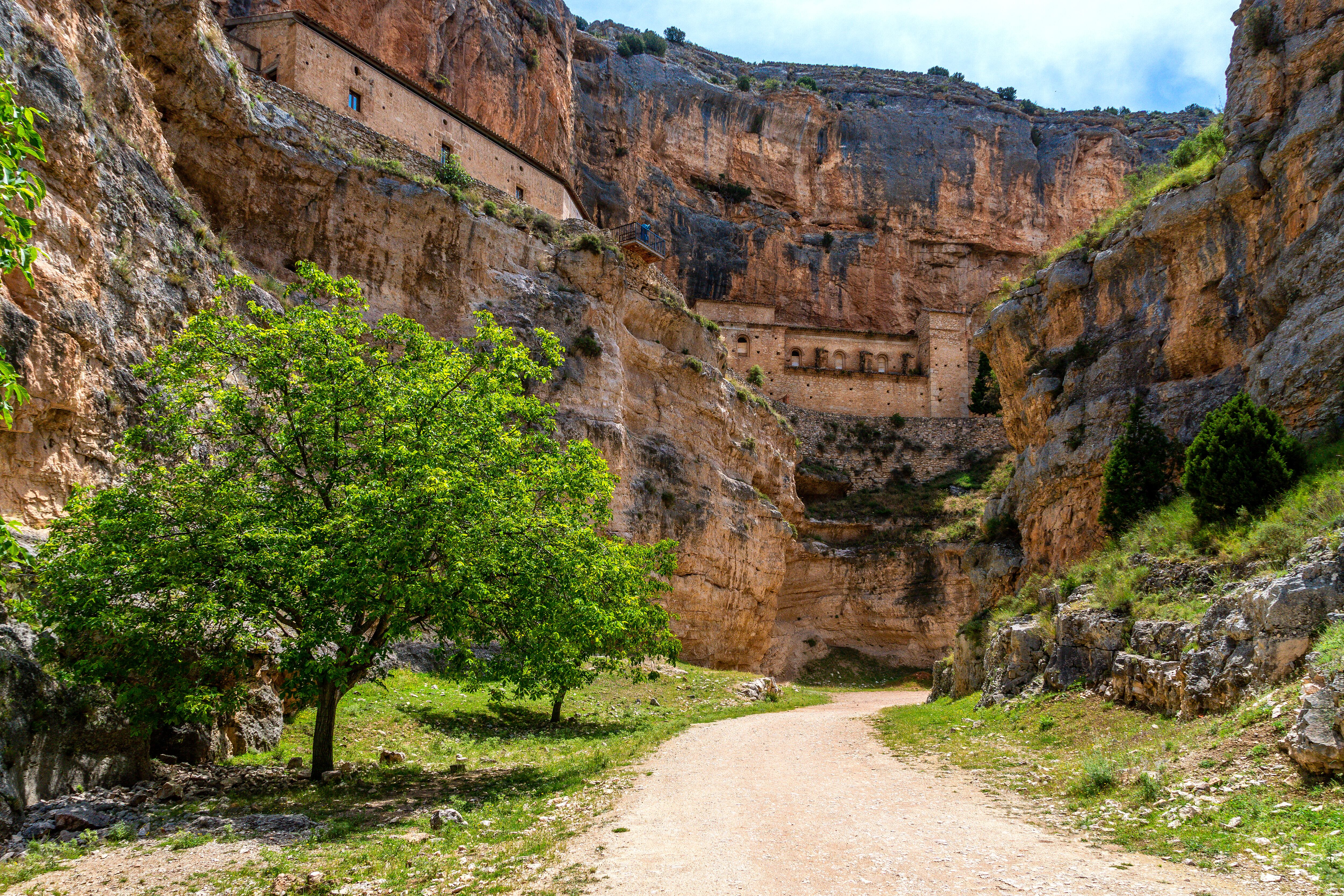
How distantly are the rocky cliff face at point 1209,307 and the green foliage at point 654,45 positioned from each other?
1856 inches

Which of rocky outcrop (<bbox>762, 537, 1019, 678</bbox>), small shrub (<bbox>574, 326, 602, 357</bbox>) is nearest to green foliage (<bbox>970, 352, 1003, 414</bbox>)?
rocky outcrop (<bbox>762, 537, 1019, 678</bbox>)

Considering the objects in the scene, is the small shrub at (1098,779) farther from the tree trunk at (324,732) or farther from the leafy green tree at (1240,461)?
the tree trunk at (324,732)

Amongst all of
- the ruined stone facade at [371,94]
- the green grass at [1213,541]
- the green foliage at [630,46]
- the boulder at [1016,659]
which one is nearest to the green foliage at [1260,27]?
the green grass at [1213,541]

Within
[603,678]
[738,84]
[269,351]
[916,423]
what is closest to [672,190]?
[738,84]

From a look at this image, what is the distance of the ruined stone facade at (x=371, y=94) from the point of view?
2828 cm

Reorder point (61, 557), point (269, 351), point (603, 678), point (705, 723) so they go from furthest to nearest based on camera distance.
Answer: point (603, 678)
point (705, 723)
point (269, 351)
point (61, 557)

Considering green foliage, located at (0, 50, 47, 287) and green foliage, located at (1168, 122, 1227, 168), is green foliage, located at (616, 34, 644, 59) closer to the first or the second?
green foliage, located at (1168, 122, 1227, 168)

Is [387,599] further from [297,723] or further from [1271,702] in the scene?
[1271,702]

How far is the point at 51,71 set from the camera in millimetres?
13555

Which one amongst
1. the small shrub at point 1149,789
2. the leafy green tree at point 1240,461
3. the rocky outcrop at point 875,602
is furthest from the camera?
the rocky outcrop at point 875,602

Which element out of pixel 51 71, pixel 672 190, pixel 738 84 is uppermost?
pixel 738 84

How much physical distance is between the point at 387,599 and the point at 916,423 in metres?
46.8

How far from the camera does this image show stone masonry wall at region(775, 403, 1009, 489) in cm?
4956

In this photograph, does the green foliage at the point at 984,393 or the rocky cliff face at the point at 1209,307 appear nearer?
the rocky cliff face at the point at 1209,307
